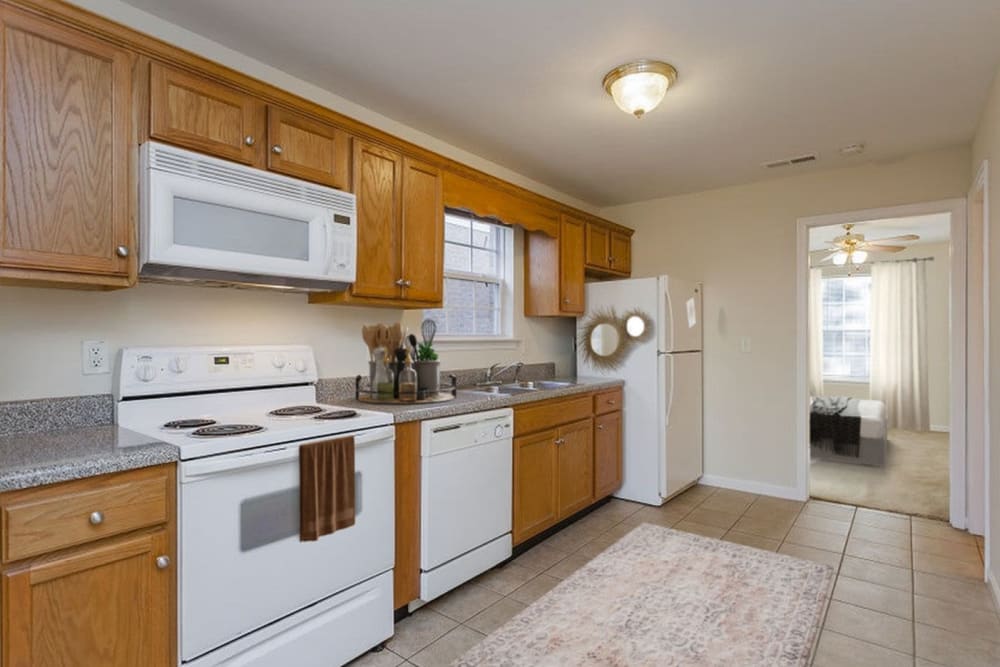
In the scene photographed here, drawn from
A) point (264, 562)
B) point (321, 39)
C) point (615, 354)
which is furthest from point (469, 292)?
point (264, 562)

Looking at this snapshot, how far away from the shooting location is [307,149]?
224 cm

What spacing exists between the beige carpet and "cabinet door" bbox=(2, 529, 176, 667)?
13.8 feet

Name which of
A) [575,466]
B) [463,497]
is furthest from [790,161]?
[463,497]

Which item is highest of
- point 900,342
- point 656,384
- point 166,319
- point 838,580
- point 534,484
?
point 166,319

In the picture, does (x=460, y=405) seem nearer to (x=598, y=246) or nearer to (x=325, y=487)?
(x=325, y=487)

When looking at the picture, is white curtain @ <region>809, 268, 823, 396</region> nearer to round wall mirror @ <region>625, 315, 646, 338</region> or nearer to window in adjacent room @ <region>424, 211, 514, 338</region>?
round wall mirror @ <region>625, 315, 646, 338</region>

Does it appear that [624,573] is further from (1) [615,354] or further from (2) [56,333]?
(2) [56,333]

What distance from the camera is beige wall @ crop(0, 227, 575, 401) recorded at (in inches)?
70.4

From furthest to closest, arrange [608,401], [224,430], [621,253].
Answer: [621,253], [608,401], [224,430]

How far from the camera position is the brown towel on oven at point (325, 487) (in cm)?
183

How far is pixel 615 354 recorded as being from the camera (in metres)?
3.99

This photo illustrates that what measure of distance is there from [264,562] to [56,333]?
1.07 meters

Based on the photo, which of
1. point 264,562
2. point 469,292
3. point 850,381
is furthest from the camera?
point 850,381

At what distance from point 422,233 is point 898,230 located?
19.0 ft
